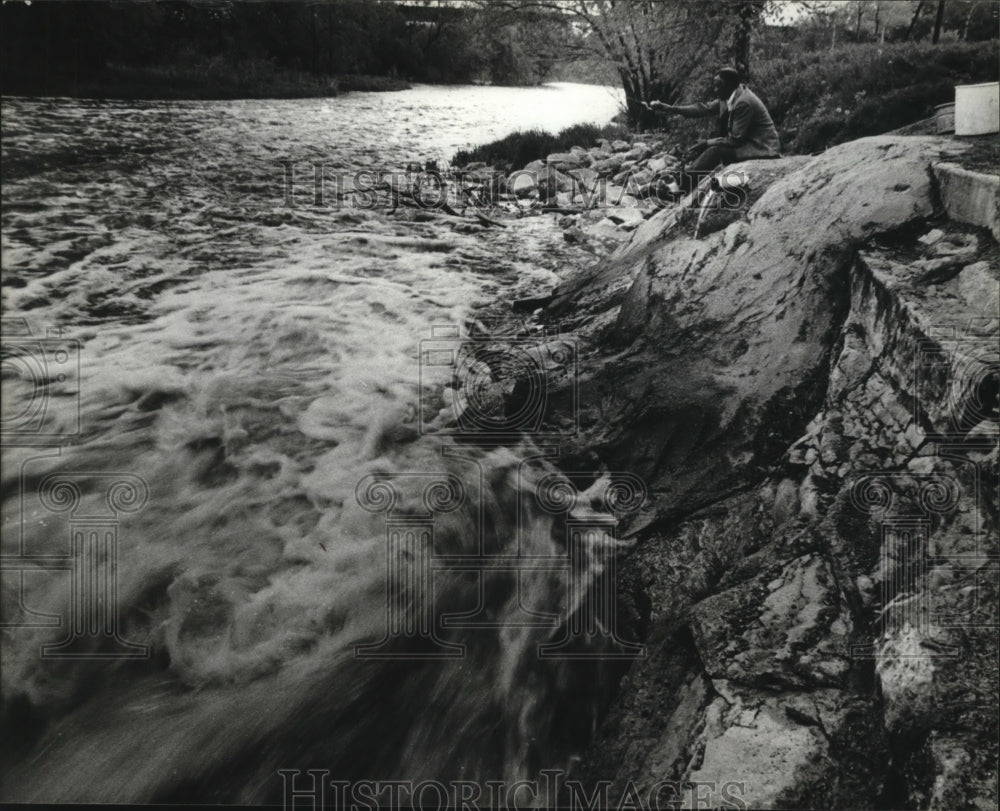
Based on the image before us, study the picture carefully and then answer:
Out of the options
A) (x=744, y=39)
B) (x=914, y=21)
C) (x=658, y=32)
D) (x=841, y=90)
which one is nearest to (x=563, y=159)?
(x=658, y=32)

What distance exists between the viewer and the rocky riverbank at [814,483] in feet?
4.77

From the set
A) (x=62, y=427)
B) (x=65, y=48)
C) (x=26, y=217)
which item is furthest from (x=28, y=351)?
(x=65, y=48)

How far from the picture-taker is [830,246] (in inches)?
106

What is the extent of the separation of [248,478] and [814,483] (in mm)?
2153

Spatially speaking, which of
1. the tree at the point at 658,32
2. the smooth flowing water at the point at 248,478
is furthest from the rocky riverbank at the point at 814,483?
the tree at the point at 658,32

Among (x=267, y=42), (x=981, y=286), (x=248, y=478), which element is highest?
(x=267, y=42)

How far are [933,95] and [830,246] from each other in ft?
4.48

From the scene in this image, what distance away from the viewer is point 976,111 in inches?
106

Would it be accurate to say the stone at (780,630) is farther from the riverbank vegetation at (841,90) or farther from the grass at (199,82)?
the grass at (199,82)

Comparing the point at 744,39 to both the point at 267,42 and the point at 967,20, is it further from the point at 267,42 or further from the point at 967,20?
the point at 267,42

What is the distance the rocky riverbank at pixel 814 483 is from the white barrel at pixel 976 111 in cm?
9

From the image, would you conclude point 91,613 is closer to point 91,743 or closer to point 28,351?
point 91,743

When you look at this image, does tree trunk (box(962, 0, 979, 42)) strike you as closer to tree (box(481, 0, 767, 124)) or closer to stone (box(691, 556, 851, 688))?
tree (box(481, 0, 767, 124))

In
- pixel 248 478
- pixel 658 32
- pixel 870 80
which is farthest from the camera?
pixel 870 80
